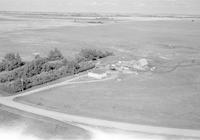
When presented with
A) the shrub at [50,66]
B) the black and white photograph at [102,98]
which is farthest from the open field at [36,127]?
the shrub at [50,66]

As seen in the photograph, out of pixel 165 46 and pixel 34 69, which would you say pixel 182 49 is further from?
pixel 34 69

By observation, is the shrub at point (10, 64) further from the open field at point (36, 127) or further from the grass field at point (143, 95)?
the open field at point (36, 127)

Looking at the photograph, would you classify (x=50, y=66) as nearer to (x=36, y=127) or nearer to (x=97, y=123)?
(x=36, y=127)

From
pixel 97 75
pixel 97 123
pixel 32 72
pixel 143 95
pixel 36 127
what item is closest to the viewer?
pixel 36 127

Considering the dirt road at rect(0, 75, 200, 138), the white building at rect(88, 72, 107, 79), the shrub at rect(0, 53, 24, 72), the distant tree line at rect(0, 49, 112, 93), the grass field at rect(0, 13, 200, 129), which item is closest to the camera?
the dirt road at rect(0, 75, 200, 138)

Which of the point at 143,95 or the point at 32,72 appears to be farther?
the point at 32,72

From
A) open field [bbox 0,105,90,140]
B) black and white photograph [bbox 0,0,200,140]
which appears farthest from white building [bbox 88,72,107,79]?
open field [bbox 0,105,90,140]

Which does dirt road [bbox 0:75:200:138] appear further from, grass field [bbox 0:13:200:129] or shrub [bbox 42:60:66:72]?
shrub [bbox 42:60:66:72]

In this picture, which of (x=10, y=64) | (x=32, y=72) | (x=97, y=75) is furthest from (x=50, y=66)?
(x=97, y=75)

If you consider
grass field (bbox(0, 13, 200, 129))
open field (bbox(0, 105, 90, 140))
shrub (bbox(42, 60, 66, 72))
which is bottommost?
open field (bbox(0, 105, 90, 140))

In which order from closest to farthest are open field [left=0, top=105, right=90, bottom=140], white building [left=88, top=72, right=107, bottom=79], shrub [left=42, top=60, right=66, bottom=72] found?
open field [left=0, top=105, right=90, bottom=140] < white building [left=88, top=72, right=107, bottom=79] < shrub [left=42, top=60, right=66, bottom=72]

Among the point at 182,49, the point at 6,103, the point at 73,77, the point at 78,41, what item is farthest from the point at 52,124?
the point at 78,41

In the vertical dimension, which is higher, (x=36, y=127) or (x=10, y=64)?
(x=10, y=64)
